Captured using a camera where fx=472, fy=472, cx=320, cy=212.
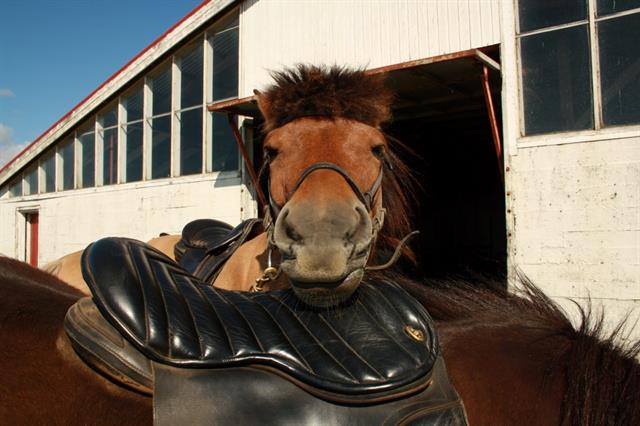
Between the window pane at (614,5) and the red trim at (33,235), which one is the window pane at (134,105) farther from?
the window pane at (614,5)

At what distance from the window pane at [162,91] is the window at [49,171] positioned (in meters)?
3.46

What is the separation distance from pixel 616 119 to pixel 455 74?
1791 mm

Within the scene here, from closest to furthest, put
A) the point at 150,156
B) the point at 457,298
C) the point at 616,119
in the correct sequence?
the point at 457,298
the point at 616,119
the point at 150,156

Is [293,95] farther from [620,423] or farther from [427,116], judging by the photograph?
[427,116]

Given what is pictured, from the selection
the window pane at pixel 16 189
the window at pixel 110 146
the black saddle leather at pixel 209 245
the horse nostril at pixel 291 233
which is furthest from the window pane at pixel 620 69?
the window pane at pixel 16 189

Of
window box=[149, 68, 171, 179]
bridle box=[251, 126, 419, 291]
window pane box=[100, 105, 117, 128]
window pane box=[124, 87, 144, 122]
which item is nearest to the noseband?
bridle box=[251, 126, 419, 291]

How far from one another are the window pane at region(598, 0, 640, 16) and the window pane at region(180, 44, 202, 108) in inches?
230

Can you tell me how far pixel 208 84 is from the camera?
25.8 ft

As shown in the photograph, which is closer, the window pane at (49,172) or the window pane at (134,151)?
the window pane at (134,151)

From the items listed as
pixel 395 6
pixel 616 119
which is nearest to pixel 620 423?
pixel 616 119

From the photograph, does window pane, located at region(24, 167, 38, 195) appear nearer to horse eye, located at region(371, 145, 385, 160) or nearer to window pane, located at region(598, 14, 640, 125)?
horse eye, located at region(371, 145, 385, 160)

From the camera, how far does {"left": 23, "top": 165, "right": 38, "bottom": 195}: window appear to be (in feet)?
35.7

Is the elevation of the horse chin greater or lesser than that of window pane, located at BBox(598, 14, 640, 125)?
lesser

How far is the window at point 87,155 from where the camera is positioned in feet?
32.0
